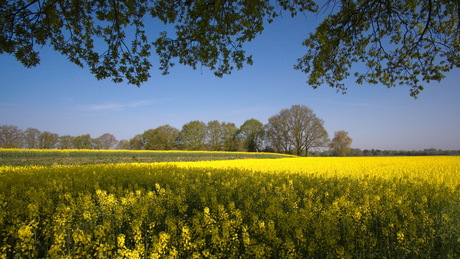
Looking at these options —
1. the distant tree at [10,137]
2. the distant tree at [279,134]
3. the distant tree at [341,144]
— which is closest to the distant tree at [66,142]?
the distant tree at [10,137]

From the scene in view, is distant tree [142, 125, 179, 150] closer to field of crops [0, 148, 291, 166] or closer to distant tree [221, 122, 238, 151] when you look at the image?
distant tree [221, 122, 238, 151]

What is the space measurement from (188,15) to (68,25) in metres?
4.17

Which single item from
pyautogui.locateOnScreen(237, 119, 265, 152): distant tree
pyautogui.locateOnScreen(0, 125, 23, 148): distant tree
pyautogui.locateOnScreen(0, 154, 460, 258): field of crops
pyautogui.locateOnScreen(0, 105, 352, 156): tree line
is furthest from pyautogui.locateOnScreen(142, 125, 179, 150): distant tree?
pyautogui.locateOnScreen(0, 154, 460, 258): field of crops

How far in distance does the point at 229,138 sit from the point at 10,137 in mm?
53669

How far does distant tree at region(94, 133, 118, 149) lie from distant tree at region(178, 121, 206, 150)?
25.7m

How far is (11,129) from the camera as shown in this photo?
46625 mm

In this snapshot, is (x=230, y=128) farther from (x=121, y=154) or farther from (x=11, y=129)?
(x=11, y=129)

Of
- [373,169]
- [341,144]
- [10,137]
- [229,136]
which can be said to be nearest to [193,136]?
[229,136]

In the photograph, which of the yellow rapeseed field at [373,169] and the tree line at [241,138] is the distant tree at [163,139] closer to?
the tree line at [241,138]

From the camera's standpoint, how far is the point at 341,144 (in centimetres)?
6594

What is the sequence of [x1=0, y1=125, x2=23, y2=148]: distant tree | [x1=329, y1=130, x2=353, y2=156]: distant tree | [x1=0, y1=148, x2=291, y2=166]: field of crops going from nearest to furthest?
[x1=0, y1=148, x2=291, y2=166]: field of crops → [x1=0, y1=125, x2=23, y2=148]: distant tree → [x1=329, y1=130, x2=353, y2=156]: distant tree

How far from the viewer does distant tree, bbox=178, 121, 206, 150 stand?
6638cm

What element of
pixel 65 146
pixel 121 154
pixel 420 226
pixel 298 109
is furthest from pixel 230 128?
pixel 420 226

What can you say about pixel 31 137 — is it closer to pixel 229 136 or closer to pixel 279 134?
pixel 229 136
